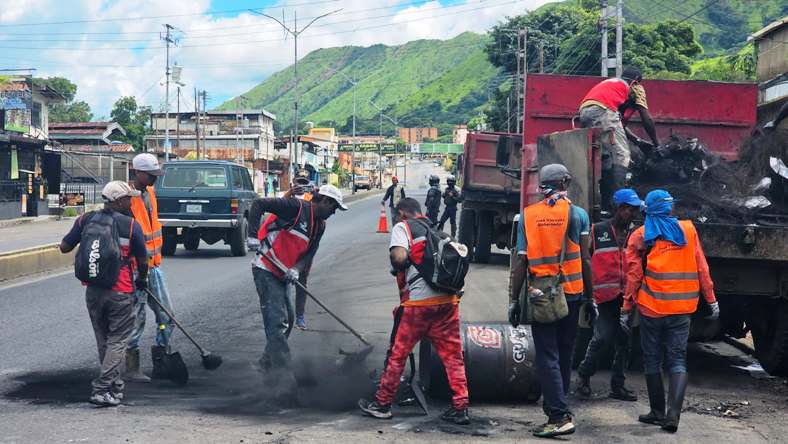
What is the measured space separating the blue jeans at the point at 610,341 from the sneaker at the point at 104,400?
350 centimetres

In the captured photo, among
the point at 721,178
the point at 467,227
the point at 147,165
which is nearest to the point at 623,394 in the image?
the point at 721,178

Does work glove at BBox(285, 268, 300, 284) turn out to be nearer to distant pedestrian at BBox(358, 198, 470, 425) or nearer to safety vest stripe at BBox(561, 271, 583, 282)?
distant pedestrian at BBox(358, 198, 470, 425)

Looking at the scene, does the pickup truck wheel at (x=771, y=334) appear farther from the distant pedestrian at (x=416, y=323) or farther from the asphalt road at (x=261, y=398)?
the distant pedestrian at (x=416, y=323)

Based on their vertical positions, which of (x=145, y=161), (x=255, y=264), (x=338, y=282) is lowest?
(x=338, y=282)

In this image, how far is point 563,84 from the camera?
1152cm

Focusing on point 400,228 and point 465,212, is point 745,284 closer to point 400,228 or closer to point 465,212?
point 400,228

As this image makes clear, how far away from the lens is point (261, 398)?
265 inches

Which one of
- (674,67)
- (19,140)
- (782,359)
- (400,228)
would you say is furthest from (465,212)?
(674,67)

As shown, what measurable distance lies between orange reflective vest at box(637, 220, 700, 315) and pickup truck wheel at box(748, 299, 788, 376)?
1.99m

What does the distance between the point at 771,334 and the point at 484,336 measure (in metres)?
2.86

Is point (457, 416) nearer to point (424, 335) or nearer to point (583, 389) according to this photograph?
point (424, 335)

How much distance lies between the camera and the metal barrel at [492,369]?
6738mm

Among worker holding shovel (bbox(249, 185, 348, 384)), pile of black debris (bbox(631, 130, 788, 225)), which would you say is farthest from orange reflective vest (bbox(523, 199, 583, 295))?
pile of black debris (bbox(631, 130, 788, 225))

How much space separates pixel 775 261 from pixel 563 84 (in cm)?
461
